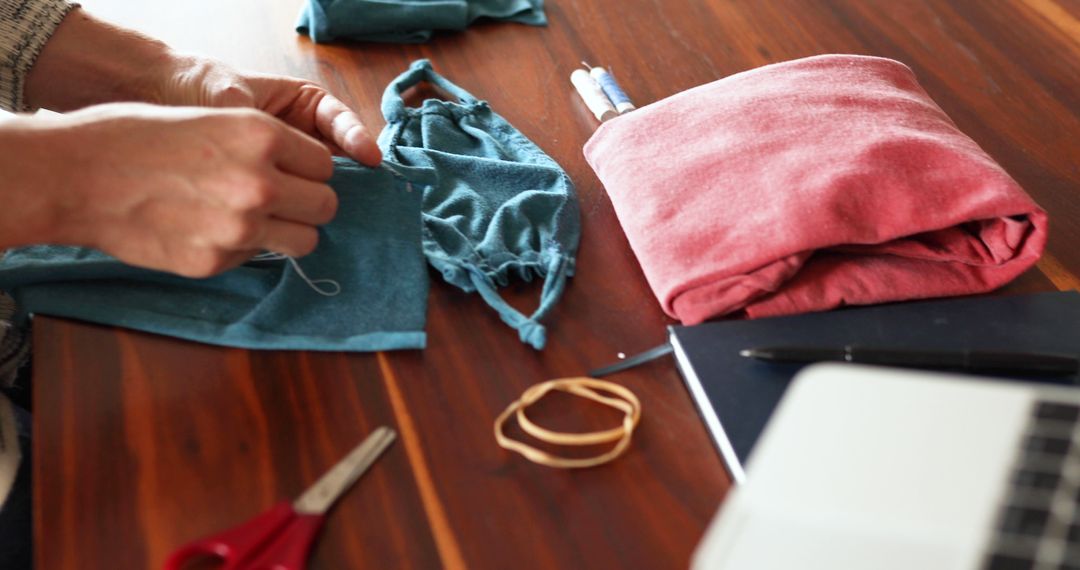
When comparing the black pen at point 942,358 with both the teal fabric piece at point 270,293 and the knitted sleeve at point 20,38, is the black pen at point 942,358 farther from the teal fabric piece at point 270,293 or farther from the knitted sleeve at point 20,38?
the knitted sleeve at point 20,38

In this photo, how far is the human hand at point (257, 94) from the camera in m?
0.80

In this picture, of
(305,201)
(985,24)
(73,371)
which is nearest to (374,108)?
(305,201)

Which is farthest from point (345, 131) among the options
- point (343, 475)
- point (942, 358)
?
point (942, 358)

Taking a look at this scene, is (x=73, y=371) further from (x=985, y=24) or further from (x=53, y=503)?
(x=985, y=24)

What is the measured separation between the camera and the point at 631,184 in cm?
73

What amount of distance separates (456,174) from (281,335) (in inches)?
8.5

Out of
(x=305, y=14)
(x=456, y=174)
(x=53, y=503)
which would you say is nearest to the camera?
(x=53, y=503)

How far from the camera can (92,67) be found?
835 mm

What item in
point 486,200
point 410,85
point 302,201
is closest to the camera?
point 302,201

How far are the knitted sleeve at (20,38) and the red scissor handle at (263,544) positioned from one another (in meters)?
0.49

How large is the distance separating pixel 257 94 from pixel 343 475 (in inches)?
15.7

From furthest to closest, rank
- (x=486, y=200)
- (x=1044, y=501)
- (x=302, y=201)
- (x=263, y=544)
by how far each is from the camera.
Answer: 1. (x=486, y=200)
2. (x=302, y=201)
3. (x=263, y=544)
4. (x=1044, y=501)

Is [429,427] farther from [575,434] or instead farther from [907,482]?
[907,482]

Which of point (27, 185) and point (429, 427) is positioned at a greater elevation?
point (27, 185)
